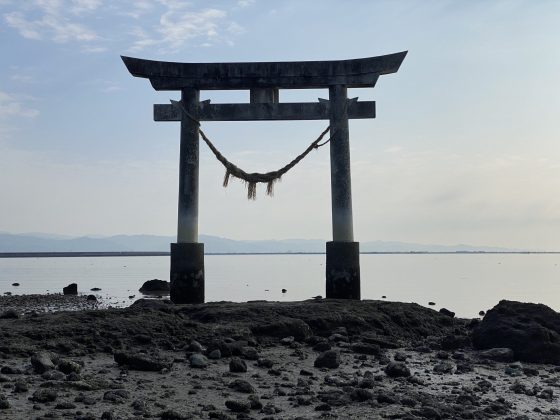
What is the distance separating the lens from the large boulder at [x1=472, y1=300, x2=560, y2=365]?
33.7 ft

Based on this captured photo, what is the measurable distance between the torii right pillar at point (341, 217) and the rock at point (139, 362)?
22.6 ft

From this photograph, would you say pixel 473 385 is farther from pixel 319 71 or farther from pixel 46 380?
pixel 319 71

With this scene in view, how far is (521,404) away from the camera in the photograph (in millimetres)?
7484

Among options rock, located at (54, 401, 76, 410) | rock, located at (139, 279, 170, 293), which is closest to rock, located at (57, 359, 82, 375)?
rock, located at (54, 401, 76, 410)

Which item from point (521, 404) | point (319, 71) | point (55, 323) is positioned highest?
point (319, 71)

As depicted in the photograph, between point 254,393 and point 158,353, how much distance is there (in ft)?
7.64

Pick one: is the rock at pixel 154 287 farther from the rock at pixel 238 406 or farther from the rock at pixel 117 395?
the rock at pixel 238 406

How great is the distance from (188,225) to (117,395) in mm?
8526

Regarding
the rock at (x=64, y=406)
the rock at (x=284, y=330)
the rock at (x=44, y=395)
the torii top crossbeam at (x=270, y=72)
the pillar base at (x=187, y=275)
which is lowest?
the rock at (x=64, y=406)

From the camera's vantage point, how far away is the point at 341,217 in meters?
14.9

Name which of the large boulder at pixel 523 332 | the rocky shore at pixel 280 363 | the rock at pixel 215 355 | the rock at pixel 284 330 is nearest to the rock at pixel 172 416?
the rocky shore at pixel 280 363

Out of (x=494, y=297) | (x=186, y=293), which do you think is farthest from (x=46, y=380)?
(x=494, y=297)

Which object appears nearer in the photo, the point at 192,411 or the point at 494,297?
the point at 192,411

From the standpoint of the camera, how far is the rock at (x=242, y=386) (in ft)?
23.9
